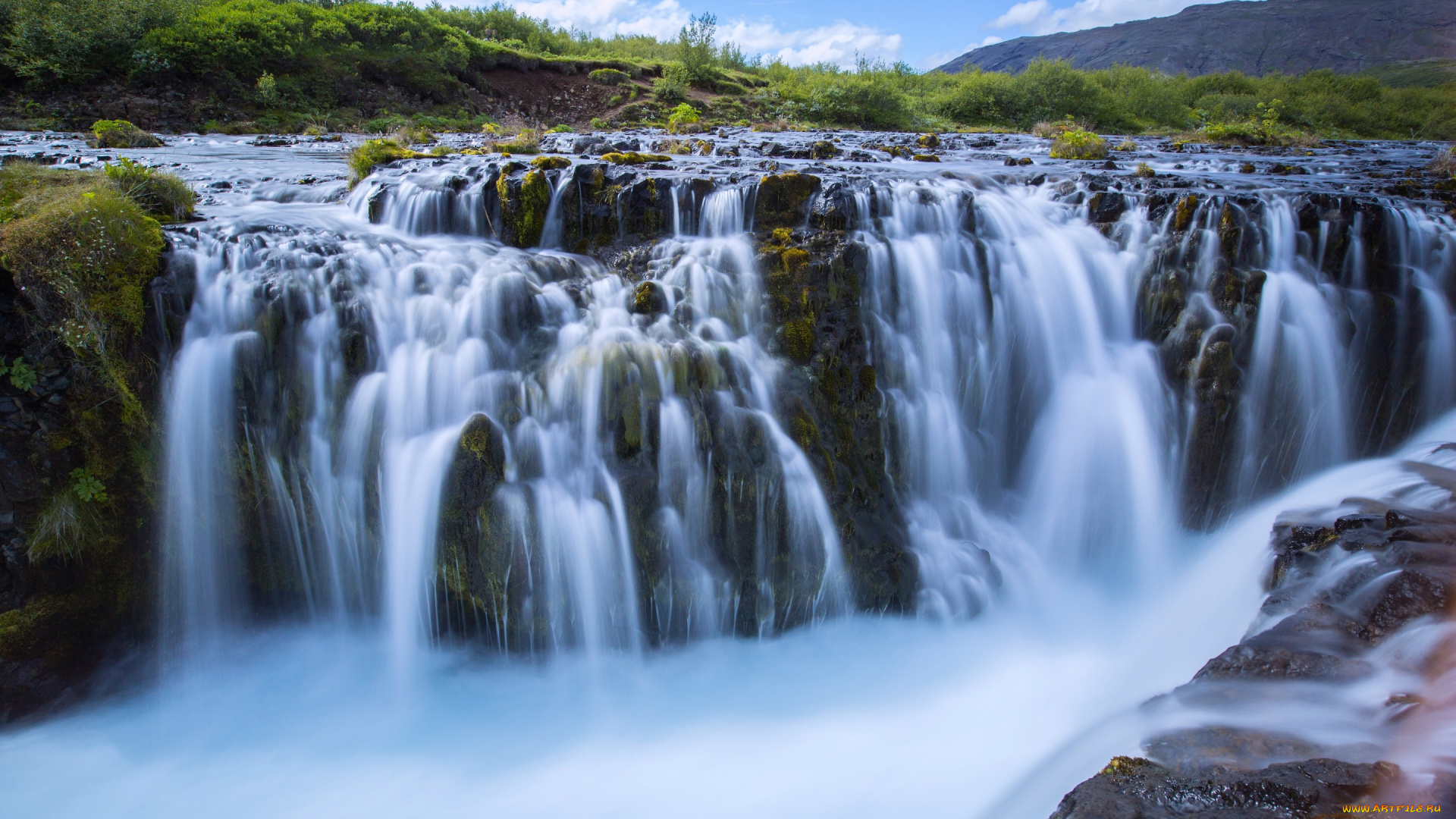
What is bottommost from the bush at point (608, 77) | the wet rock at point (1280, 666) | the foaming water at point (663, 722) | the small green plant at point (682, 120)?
the foaming water at point (663, 722)

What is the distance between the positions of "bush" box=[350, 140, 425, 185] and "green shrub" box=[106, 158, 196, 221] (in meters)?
2.31

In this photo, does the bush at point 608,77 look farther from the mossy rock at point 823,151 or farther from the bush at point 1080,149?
the bush at point 1080,149

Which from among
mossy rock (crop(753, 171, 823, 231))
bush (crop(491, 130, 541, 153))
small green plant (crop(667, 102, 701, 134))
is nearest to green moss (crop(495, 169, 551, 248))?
mossy rock (crop(753, 171, 823, 231))

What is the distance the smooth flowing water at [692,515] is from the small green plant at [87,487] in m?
0.45

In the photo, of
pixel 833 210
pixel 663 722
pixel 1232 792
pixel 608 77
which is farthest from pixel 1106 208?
pixel 608 77

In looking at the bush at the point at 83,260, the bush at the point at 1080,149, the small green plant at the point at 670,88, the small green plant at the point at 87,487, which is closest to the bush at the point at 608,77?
the small green plant at the point at 670,88

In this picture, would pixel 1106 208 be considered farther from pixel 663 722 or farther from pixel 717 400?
pixel 663 722

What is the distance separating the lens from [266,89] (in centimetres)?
2088

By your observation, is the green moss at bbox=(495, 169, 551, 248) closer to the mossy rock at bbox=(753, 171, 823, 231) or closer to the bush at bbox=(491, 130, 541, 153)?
the mossy rock at bbox=(753, 171, 823, 231)

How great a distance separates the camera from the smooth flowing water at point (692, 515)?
14.3 feet

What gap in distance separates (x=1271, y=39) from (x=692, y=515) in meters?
127

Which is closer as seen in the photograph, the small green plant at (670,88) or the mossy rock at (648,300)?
the mossy rock at (648,300)

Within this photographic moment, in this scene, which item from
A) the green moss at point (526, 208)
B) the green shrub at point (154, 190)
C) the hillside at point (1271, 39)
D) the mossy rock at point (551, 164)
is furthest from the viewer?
the hillside at point (1271, 39)

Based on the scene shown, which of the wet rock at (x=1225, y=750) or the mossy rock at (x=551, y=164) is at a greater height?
the mossy rock at (x=551, y=164)
